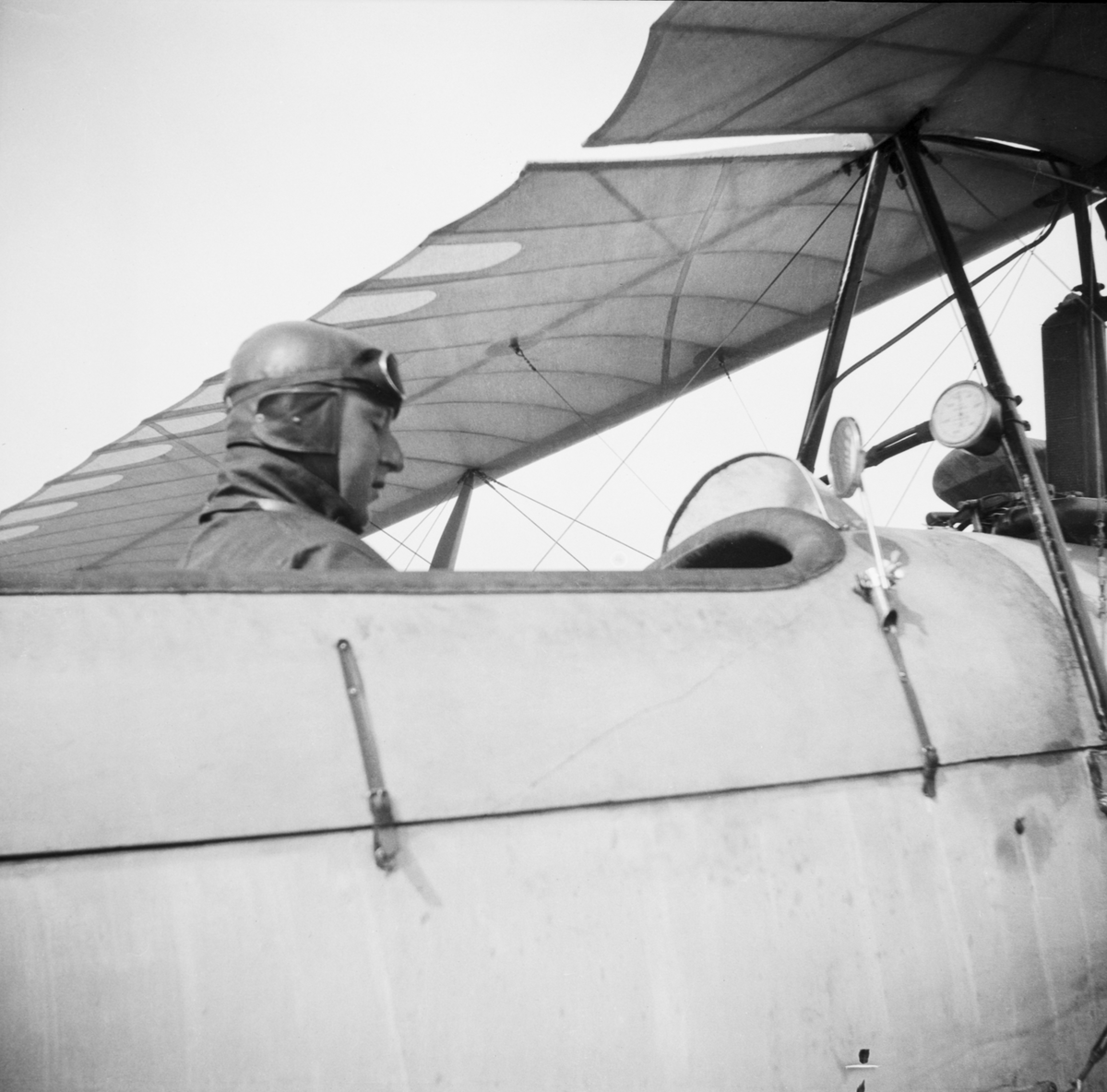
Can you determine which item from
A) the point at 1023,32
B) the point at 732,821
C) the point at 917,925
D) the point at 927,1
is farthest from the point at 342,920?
the point at 1023,32

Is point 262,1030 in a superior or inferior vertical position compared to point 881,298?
inferior

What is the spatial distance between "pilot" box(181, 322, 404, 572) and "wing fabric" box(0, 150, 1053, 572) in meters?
3.75

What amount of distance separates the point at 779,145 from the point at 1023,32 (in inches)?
83.0

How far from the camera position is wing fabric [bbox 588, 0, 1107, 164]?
4711 mm

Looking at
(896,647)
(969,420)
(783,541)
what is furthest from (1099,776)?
(969,420)

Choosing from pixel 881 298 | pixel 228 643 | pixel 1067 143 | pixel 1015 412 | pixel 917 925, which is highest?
pixel 881 298

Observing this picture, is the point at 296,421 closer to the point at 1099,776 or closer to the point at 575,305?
the point at 1099,776

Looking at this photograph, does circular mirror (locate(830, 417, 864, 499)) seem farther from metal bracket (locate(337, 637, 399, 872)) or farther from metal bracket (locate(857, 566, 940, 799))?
metal bracket (locate(337, 637, 399, 872))

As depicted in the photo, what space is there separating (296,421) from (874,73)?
3.75 meters

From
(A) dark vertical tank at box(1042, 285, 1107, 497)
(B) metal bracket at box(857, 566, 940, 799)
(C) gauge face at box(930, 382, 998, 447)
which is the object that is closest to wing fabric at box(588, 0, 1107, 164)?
(A) dark vertical tank at box(1042, 285, 1107, 497)

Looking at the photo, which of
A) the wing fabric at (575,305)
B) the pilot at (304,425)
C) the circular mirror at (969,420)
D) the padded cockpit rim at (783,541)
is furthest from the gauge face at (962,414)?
the wing fabric at (575,305)

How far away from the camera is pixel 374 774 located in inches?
69.3

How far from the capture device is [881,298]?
27.5 feet

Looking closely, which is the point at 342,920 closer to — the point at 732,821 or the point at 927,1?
the point at 732,821
